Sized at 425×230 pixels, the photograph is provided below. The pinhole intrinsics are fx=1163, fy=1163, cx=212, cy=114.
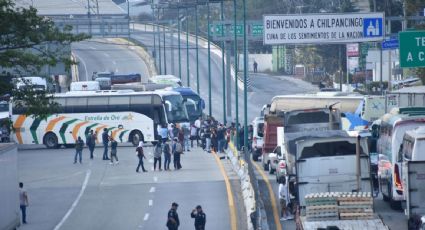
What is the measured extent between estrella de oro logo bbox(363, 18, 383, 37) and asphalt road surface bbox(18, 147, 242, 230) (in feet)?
33.2

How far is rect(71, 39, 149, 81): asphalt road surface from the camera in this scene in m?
118

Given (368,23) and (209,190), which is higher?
(368,23)

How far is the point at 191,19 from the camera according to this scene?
156000 millimetres

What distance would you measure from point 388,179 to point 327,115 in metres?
11.2

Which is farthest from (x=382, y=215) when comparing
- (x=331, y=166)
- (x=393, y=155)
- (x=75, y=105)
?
(x=75, y=105)

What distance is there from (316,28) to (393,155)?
26944 millimetres

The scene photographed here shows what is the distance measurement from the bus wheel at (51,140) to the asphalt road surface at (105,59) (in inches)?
2063

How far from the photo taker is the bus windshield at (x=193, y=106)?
70938 millimetres

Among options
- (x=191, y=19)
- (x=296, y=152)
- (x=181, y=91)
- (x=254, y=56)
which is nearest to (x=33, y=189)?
(x=296, y=152)

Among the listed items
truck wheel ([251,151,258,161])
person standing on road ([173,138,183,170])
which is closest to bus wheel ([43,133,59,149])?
truck wheel ([251,151,258,161])

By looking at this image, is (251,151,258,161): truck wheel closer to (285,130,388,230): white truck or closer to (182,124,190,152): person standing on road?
(182,124,190,152): person standing on road

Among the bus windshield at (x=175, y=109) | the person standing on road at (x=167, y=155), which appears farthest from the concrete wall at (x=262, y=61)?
the person standing on road at (x=167, y=155)

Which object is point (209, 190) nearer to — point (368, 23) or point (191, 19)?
point (368, 23)

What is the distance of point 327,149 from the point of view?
29.8 metres
